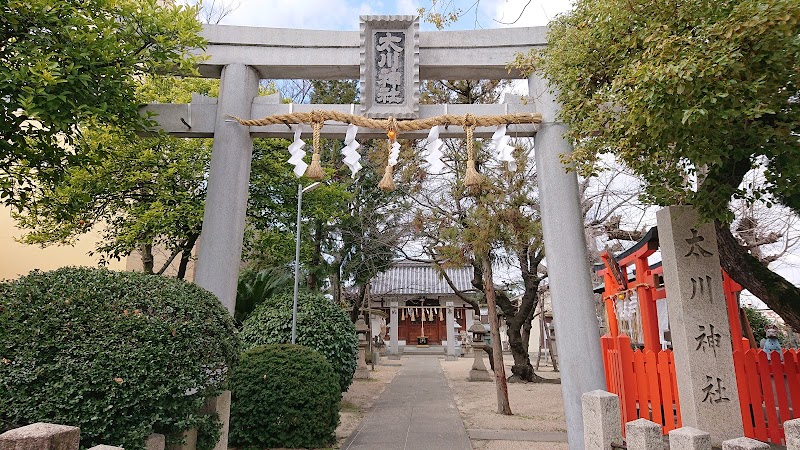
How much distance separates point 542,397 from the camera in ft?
39.8

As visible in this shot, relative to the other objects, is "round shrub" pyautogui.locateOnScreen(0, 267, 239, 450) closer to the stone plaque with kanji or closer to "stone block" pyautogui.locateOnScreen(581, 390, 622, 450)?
"stone block" pyautogui.locateOnScreen(581, 390, 622, 450)

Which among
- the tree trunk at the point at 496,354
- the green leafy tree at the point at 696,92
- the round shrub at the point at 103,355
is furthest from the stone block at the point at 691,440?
the tree trunk at the point at 496,354

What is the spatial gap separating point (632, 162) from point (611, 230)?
8989mm

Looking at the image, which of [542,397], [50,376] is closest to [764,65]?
[50,376]

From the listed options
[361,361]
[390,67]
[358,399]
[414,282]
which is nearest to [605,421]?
[390,67]

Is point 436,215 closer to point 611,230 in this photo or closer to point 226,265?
point 611,230

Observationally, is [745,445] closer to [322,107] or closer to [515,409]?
[322,107]

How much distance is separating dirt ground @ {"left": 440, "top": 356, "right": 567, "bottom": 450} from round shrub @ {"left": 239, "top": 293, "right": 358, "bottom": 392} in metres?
2.67

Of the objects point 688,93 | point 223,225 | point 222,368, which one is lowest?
point 222,368

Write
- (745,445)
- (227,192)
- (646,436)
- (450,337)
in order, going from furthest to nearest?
(450,337) < (227,192) < (646,436) < (745,445)

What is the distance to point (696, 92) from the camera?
12.2 feet

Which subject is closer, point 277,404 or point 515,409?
point 277,404

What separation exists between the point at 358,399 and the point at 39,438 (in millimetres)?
10539

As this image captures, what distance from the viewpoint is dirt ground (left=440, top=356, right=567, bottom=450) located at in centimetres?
743
